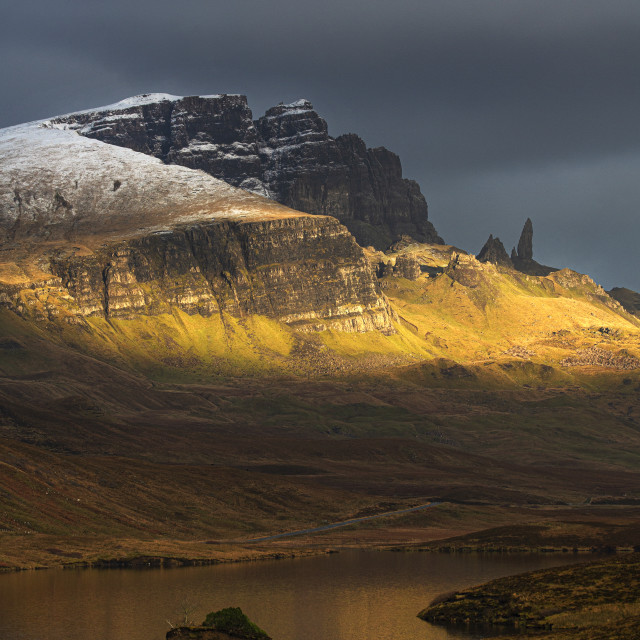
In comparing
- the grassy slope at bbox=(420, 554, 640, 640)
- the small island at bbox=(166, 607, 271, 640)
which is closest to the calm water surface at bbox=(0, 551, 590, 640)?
the grassy slope at bbox=(420, 554, 640, 640)

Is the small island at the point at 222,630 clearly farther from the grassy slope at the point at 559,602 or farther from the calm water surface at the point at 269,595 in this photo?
the grassy slope at the point at 559,602

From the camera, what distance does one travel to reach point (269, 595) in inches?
4658

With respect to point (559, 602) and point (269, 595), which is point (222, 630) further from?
point (559, 602)

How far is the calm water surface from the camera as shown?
97375mm

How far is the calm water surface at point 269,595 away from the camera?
97375mm

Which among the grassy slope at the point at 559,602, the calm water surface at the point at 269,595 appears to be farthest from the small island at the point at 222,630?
the grassy slope at the point at 559,602

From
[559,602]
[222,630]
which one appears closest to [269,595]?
[222,630]

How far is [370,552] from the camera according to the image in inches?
6722

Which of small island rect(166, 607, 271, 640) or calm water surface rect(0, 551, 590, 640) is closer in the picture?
small island rect(166, 607, 271, 640)

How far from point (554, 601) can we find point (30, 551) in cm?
7807

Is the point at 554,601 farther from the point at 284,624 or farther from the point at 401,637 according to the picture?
the point at 284,624

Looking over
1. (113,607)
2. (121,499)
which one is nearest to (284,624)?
(113,607)

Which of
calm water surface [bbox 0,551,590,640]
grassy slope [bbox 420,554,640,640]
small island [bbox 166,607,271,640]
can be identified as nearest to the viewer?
small island [bbox 166,607,271,640]

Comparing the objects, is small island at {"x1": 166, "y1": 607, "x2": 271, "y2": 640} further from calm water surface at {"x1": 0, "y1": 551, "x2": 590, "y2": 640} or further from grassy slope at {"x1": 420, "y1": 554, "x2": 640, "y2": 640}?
grassy slope at {"x1": 420, "y1": 554, "x2": 640, "y2": 640}
